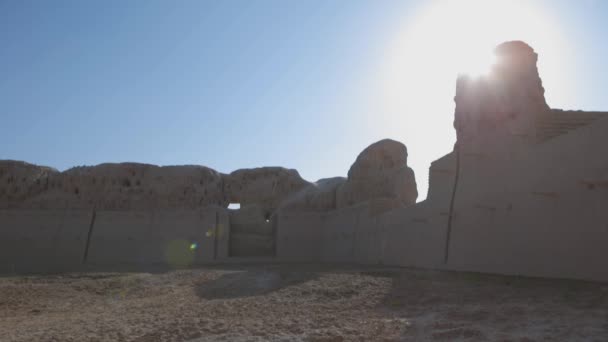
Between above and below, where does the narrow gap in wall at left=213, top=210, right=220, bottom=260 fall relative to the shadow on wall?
above

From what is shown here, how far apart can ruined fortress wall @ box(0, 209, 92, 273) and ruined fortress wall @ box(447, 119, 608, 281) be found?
45.0ft

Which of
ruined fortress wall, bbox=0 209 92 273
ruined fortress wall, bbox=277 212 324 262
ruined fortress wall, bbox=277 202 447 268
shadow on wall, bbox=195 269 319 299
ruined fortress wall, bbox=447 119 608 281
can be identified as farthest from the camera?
ruined fortress wall, bbox=277 212 324 262

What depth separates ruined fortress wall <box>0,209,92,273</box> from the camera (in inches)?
730

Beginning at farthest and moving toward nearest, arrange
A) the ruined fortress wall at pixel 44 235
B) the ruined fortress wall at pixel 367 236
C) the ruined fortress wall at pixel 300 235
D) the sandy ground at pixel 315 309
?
the ruined fortress wall at pixel 300 235
the ruined fortress wall at pixel 44 235
the ruined fortress wall at pixel 367 236
the sandy ground at pixel 315 309

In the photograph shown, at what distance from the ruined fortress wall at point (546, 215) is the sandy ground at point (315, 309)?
440 mm

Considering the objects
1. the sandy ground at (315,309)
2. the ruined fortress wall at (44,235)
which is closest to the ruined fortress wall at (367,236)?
the sandy ground at (315,309)

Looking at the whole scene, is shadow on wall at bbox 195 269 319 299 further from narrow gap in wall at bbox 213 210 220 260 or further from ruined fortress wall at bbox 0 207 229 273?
ruined fortress wall at bbox 0 207 229 273

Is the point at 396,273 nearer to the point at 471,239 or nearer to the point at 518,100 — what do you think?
the point at 471,239

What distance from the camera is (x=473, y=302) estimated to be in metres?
6.46

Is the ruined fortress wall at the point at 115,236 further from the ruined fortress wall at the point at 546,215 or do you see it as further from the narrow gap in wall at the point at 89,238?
the ruined fortress wall at the point at 546,215

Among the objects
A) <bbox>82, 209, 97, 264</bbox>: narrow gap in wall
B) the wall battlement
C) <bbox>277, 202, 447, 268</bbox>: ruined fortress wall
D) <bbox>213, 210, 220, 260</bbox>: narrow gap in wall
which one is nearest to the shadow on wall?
<bbox>277, 202, 447, 268</bbox>: ruined fortress wall

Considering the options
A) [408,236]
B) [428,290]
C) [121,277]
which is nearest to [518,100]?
[408,236]

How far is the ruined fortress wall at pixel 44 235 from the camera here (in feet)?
60.8

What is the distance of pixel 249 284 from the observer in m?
9.74
